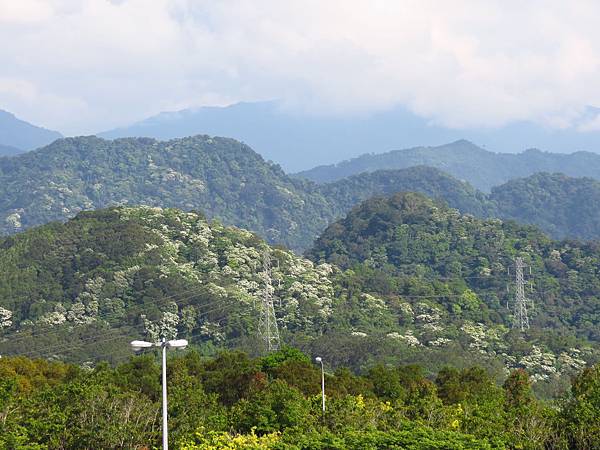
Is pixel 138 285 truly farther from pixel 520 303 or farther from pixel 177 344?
pixel 177 344

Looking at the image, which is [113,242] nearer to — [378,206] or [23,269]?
[23,269]

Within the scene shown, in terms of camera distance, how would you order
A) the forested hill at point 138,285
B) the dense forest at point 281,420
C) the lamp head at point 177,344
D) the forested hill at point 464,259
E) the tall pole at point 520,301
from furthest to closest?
the forested hill at point 464,259 < the tall pole at point 520,301 < the forested hill at point 138,285 < the dense forest at point 281,420 < the lamp head at point 177,344

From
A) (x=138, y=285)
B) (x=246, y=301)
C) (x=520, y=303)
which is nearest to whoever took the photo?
(x=246, y=301)

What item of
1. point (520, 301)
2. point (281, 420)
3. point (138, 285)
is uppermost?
point (138, 285)

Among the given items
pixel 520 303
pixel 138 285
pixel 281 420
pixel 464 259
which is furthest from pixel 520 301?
pixel 281 420

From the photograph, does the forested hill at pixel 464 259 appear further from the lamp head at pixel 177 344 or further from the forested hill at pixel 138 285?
the lamp head at pixel 177 344

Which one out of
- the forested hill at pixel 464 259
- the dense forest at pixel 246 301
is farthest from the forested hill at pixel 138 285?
the forested hill at pixel 464 259

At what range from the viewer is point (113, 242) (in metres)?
106

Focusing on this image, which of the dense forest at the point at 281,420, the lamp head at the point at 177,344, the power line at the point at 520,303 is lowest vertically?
the power line at the point at 520,303

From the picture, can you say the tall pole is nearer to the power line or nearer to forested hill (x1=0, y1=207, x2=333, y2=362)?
the power line

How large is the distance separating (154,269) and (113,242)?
784 centimetres

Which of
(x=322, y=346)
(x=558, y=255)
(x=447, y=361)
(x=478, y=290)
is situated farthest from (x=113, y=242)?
(x=558, y=255)

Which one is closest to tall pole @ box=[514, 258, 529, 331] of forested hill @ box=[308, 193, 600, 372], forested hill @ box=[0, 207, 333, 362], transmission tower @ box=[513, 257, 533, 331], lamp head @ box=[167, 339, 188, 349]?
transmission tower @ box=[513, 257, 533, 331]

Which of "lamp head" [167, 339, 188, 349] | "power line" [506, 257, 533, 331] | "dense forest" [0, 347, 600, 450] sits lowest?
"power line" [506, 257, 533, 331]
